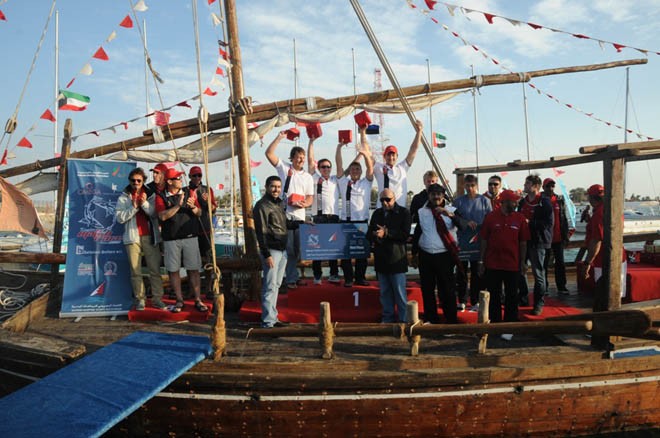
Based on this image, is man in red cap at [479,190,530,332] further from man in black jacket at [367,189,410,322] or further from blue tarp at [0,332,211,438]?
blue tarp at [0,332,211,438]

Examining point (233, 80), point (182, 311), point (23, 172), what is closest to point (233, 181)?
point (233, 80)

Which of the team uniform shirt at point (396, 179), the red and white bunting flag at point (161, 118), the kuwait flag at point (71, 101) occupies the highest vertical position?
the kuwait flag at point (71, 101)

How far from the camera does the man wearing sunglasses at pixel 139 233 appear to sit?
614 centimetres

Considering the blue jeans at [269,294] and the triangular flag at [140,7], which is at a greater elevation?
the triangular flag at [140,7]

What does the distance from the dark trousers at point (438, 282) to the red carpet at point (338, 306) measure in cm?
42

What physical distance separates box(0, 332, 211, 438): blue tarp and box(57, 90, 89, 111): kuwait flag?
543cm

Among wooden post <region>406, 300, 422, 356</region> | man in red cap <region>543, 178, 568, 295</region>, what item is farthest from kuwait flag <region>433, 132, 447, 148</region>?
wooden post <region>406, 300, 422, 356</region>

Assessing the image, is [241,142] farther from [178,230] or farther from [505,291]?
[505,291]

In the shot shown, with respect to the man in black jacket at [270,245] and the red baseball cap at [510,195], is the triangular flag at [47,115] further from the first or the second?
the red baseball cap at [510,195]

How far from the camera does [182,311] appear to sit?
6.06m

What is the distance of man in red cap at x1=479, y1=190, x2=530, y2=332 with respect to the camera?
524 cm

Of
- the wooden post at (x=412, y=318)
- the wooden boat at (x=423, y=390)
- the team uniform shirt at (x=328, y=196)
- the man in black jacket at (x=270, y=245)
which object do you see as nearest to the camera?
the wooden boat at (x=423, y=390)

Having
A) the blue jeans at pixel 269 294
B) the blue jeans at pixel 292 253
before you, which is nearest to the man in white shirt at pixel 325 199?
the blue jeans at pixel 292 253

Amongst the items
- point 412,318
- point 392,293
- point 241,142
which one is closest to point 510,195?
point 392,293
